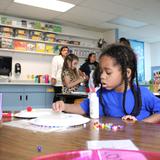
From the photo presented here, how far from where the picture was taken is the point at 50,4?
14.2 feet

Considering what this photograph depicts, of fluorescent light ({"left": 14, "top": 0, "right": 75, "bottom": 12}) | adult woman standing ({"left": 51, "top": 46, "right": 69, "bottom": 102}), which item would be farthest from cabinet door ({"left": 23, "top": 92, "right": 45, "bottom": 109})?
fluorescent light ({"left": 14, "top": 0, "right": 75, "bottom": 12})

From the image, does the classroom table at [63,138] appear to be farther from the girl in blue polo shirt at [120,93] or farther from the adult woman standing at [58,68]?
the adult woman standing at [58,68]

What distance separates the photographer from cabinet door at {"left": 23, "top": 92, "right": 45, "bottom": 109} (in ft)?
15.4

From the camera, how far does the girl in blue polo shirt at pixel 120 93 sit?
1.09 metres

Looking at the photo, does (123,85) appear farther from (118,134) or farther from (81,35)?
(81,35)

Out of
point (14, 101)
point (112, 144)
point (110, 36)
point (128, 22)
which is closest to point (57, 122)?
point (112, 144)

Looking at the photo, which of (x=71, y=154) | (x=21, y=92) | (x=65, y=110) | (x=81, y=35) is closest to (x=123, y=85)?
(x=65, y=110)

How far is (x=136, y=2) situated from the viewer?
410 cm

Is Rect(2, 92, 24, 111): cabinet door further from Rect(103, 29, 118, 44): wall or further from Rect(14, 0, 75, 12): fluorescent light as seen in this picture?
Rect(103, 29, 118, 44): wall

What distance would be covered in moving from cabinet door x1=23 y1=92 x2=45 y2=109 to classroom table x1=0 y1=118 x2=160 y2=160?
396 cm

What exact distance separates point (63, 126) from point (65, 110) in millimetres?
333

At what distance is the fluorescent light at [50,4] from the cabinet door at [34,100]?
1735 mm

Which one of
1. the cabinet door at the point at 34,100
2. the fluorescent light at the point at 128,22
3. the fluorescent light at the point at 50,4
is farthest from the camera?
the fluorescent light at the point at 128,22

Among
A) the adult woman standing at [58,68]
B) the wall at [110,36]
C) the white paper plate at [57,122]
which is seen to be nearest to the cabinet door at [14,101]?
the adult woman standing at [58,68]
